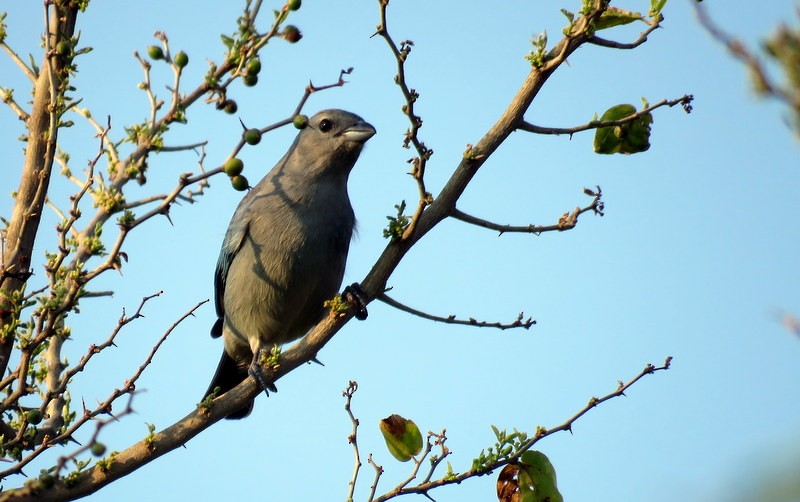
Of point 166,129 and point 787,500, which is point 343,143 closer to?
point 166,129

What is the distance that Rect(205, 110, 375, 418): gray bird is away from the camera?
6691mm

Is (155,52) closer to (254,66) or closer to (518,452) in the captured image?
(254,66)

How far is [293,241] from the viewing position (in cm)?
663

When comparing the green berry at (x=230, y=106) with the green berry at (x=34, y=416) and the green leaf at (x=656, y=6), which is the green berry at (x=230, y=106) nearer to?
the green berry at (x=34, y=416)

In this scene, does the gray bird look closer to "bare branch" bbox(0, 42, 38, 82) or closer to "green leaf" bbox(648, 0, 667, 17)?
"bare branch" bbox(0, 42, 38, 82)

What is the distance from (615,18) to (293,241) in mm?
3013

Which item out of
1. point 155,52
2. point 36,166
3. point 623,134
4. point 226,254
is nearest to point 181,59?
point 155,52

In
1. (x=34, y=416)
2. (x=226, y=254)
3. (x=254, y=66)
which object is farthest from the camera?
(x=226, y=254)

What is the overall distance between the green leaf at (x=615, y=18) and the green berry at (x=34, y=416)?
10.8 feet

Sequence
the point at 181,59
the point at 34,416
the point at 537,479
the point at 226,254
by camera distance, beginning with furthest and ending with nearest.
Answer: the point at 226,254
the point at 537,479
the point at 34,416
the point at 181,59

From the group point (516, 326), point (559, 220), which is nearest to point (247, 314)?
point (516, 326)

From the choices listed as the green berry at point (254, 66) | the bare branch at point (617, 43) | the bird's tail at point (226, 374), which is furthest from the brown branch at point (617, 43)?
the bird's tail at point (226, 374)

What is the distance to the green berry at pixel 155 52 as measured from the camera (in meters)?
3.95

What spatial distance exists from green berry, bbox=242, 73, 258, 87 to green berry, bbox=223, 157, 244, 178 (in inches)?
12.8
